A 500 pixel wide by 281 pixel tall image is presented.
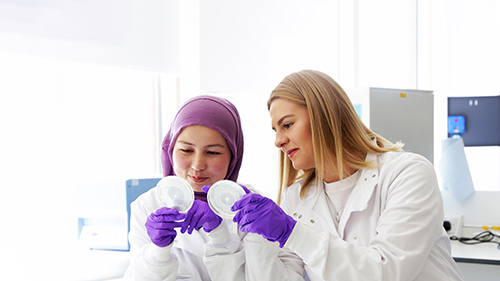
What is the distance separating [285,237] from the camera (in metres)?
1.12

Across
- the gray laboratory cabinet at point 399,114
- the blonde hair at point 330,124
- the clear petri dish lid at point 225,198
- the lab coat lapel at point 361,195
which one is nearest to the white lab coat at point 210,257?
the clear petri dish lid at point 225,198

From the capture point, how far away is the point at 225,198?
116 cm

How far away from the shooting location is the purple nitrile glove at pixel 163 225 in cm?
112

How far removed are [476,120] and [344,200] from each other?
190 cm

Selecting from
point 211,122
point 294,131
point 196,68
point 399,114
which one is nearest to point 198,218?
point 211,122

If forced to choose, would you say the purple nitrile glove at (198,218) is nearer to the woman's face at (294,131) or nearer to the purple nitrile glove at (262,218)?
the purple nitrile glove at (262,218)

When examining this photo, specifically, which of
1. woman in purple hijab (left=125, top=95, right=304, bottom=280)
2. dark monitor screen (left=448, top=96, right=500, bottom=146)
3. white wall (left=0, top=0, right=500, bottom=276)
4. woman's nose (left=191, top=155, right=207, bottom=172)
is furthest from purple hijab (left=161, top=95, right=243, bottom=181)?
dark monitor screen (left=448, top=96, right=500, bottom=146)

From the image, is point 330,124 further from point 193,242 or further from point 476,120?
point 476,120

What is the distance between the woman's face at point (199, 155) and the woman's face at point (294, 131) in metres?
0.23

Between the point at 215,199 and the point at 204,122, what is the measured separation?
0.32m

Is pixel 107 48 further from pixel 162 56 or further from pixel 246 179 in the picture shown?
pixel 246 179

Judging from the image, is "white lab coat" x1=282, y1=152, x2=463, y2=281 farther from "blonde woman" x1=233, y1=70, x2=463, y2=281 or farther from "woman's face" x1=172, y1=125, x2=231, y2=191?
"woman's face" x1=172, y1=125, x2=231, y2=191

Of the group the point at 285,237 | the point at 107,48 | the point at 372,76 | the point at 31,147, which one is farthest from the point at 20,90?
the point at 372,76

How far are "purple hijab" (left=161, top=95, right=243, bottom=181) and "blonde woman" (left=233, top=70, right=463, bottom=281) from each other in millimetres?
165
